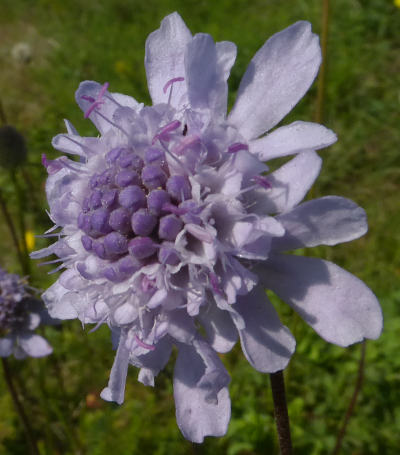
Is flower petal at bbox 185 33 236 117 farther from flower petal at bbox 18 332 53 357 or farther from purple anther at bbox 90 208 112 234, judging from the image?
flower petal at bbox 18 332 53 357

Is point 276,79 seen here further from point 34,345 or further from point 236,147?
point 34,345

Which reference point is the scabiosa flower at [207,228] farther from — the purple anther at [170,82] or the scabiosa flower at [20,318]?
the scabiosa flower at [20,318]

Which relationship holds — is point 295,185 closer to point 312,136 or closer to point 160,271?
point 312,136

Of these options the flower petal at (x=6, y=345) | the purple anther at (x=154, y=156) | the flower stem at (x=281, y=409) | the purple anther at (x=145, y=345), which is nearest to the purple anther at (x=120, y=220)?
the purple anther at (x=154, y=156)

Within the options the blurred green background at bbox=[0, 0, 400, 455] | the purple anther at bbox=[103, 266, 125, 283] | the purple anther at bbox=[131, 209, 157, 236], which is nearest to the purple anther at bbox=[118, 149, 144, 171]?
the purple anther at bbox=[131, 209, 157, 236]

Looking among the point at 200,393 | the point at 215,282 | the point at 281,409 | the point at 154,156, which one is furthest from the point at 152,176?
the point at 281,409

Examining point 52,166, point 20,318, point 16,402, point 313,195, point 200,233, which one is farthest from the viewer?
point 313,195
